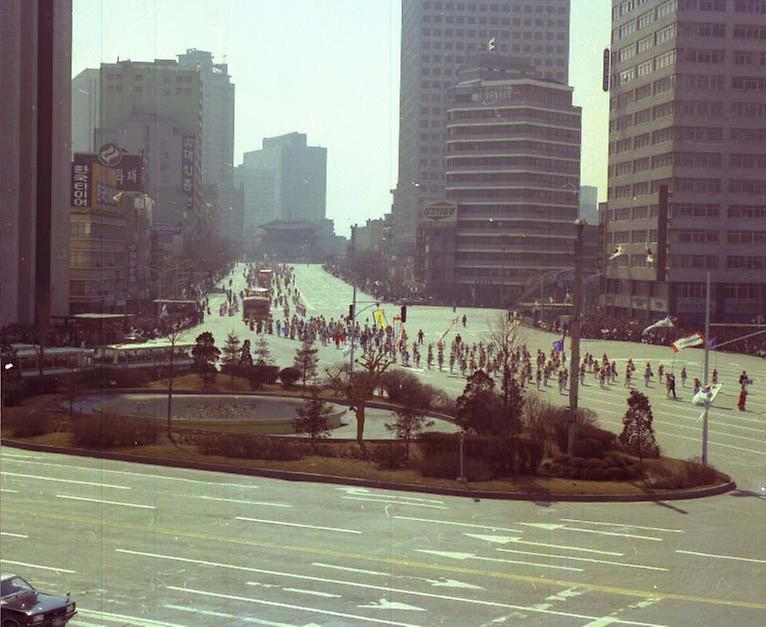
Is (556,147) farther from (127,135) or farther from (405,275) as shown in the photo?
(127,135)

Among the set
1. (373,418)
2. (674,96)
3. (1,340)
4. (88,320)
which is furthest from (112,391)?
(674,96)

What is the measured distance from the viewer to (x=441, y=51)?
17788cm

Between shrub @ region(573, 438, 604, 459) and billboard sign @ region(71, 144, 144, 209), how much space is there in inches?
1921

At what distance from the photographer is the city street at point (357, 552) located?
17766mm

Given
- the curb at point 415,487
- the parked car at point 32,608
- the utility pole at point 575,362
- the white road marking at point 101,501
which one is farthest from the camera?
the utility pole at point 575,362

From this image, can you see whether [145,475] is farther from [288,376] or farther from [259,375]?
[288,376]

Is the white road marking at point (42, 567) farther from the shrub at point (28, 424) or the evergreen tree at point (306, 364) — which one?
the evergreen tree at point (306, 364)

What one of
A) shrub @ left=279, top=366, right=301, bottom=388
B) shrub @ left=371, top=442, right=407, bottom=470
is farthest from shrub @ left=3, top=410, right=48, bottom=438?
shrub @ left=279, top=366, right=301, bottom=388

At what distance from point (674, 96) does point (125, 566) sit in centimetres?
6966

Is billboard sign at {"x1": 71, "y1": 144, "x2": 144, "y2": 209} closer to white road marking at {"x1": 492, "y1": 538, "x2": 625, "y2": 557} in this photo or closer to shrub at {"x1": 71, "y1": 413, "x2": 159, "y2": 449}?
shrub at {"x1": 71, "y1": 413, "x2": 159, "y2": 449}

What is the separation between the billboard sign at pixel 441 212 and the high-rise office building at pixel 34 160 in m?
61.8

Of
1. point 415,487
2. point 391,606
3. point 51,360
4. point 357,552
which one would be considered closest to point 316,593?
point 391,606

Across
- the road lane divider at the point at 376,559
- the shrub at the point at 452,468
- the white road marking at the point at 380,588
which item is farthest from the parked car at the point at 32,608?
the shrub at the point at 452,468

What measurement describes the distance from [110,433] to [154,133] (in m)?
73.7
